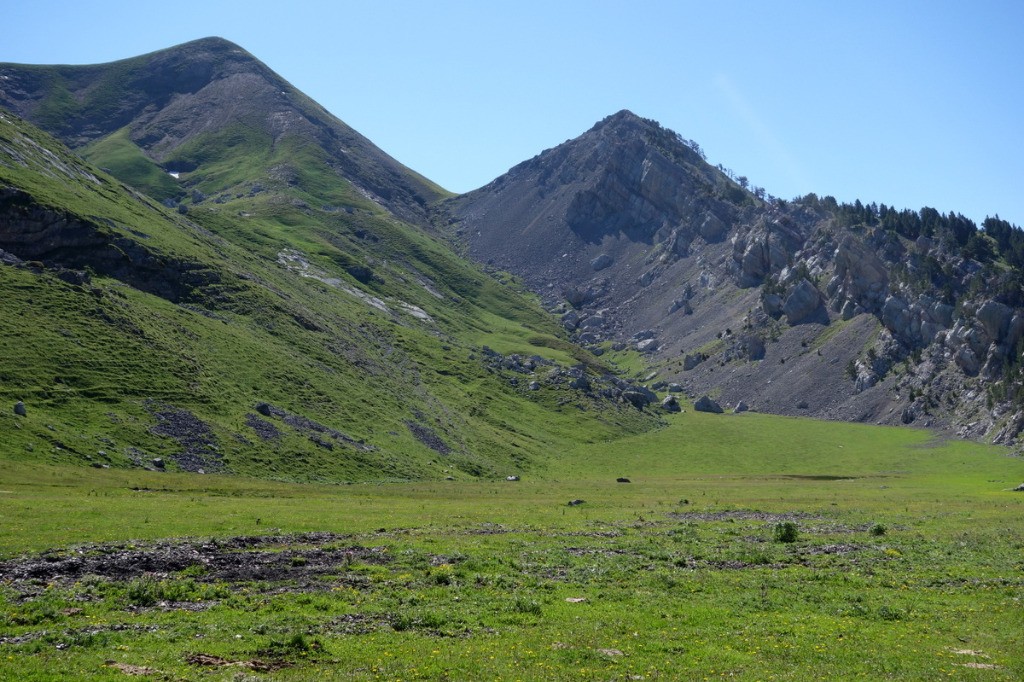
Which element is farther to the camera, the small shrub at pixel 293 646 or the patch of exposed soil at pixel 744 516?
the patch of exposed soil at pixel 744 516

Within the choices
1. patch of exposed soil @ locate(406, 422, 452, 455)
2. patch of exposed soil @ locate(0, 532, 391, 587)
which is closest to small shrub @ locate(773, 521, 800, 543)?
patch of exposed soil @ locate(0, 532, 391, 587)

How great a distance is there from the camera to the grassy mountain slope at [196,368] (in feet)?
327

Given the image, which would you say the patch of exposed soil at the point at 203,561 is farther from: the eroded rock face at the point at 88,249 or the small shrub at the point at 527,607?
the eroded rock face at the point at 88,249

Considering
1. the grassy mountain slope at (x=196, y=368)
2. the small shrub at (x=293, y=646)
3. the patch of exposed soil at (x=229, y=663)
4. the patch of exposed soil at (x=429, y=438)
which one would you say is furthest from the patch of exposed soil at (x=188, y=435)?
the patch of exposed soil at (x=229, y=663)

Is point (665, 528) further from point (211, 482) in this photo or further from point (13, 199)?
point (13, 199)

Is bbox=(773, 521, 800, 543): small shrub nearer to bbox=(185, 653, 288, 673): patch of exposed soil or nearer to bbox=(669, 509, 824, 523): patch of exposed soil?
bbox=(669, 509, 824, 523): patch of exposed soil

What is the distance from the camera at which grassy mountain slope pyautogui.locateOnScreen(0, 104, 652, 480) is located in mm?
99750

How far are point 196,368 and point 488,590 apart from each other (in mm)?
100089

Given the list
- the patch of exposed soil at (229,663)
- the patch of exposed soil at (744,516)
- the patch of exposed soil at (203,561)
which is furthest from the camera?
the patch of exposed soil at (744,516)

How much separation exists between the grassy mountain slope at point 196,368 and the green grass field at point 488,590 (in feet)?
84.3

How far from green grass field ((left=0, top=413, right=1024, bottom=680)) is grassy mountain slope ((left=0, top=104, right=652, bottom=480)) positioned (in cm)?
2569

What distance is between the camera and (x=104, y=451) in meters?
89.1

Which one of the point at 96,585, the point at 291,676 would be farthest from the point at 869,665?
the point at 96,585

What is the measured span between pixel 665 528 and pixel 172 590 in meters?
37.8
